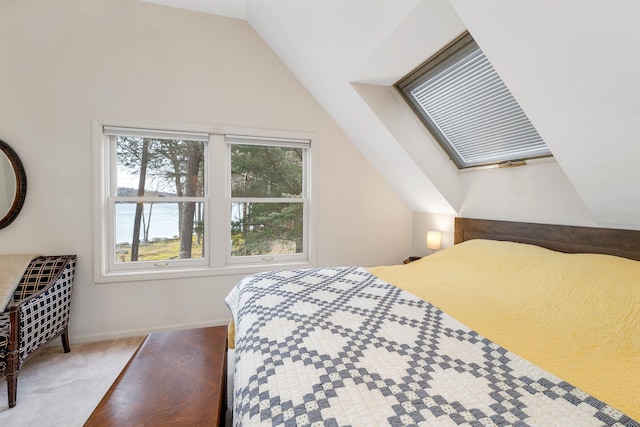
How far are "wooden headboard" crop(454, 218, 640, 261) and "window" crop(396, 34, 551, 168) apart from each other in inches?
19.6

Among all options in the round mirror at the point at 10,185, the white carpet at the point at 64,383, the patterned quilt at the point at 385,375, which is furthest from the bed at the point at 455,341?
the round mirror at the point at 10,185

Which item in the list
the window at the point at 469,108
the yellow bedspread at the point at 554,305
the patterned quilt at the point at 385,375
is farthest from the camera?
the window at the point at 469,108

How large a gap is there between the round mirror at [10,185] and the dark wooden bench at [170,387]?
5.51 feet

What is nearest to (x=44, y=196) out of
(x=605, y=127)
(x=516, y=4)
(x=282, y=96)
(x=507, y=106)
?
(x=282, y=96)

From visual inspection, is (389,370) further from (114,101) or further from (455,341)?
(114,101)

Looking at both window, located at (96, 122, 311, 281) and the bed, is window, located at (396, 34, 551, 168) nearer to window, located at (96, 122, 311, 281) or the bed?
the bed

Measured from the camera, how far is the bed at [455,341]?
0.75 metres

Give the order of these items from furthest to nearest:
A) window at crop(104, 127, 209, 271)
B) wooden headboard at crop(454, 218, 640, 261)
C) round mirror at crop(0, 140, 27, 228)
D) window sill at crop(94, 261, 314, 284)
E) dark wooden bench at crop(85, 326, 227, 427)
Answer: window at crop(104, 127, 209, 271) → window sill at crop(94, 261, 314, 284) → round mirror at crop(0, 140, 27, 228) → wooden headboard at crop(454, 218, 640, 261) → dark wooden bench at crop(85, 326, 227, 427)

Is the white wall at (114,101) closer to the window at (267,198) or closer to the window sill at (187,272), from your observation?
the window sill at (187,272)

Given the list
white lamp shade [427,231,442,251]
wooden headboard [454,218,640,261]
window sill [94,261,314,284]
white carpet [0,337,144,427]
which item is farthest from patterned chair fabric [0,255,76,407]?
wooden headboard [454,218,640,261]

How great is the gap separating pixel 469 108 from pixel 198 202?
2.42 meters

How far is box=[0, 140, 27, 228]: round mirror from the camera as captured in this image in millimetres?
2260

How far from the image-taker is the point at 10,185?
2.28m

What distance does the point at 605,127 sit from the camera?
1.39 meters
